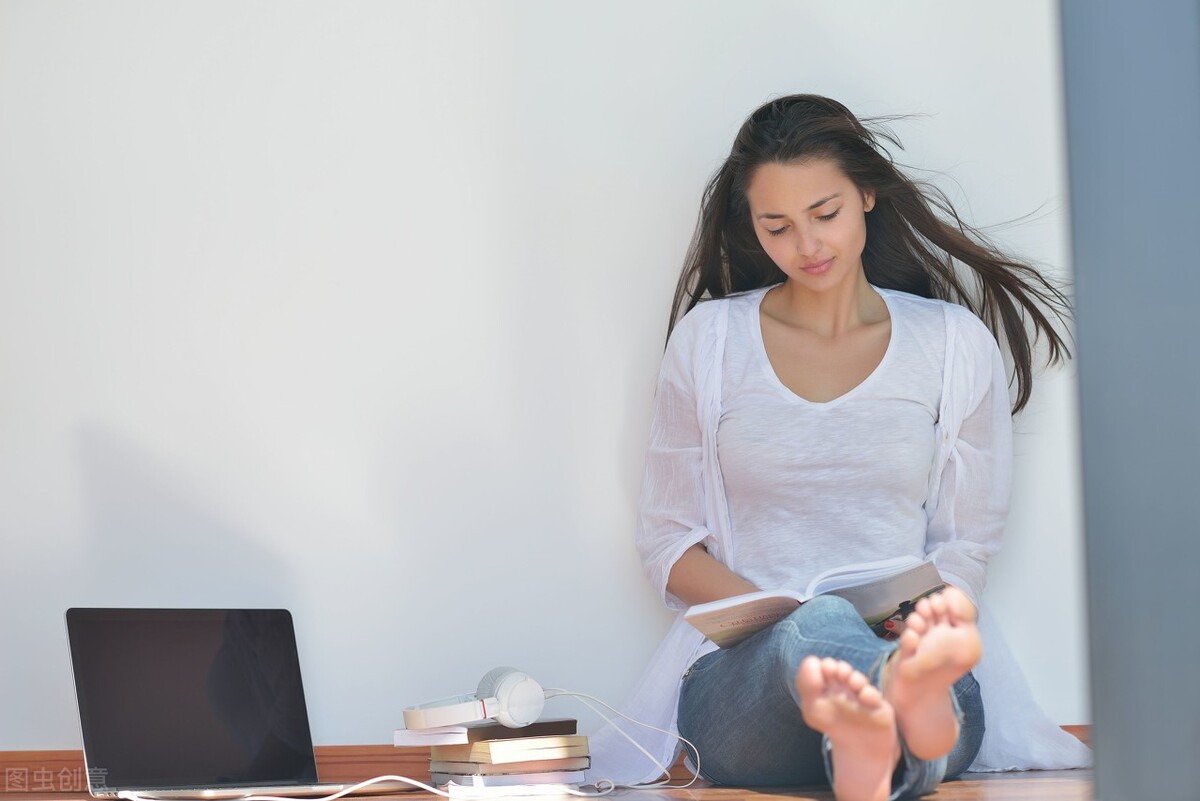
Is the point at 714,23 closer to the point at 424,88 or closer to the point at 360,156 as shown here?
the point at 424,88

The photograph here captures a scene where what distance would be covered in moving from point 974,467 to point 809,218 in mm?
459

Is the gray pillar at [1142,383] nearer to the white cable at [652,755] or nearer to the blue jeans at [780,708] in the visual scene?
the blue jeans at [780,708]

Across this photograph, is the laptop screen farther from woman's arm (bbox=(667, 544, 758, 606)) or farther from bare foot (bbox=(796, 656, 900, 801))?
bare foot (bbox=(796, 656, 900, 801))

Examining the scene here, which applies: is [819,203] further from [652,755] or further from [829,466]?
[652,755]

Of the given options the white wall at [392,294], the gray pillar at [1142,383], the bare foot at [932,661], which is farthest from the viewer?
the white wall at [392,294]

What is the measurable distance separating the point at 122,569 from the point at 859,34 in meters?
1.55

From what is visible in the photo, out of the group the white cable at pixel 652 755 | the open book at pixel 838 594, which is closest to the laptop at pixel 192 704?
the white cable at pixel 652 755

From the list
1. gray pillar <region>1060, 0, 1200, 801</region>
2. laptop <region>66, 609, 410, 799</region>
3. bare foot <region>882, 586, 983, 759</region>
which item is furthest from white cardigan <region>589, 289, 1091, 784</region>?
gray pillar <region>1060, 0, 1200, 801</region>

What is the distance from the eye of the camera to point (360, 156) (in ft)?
7.43

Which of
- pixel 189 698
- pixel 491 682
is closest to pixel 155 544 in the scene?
pixel 189 698

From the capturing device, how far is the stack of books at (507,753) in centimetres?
178

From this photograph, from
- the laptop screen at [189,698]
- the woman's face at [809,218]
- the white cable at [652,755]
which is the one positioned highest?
the woman's face at [809,218]

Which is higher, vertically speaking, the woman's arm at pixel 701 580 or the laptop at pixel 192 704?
the woman's arm at pixel 701 580

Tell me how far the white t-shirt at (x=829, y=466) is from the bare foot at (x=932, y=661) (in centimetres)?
54
